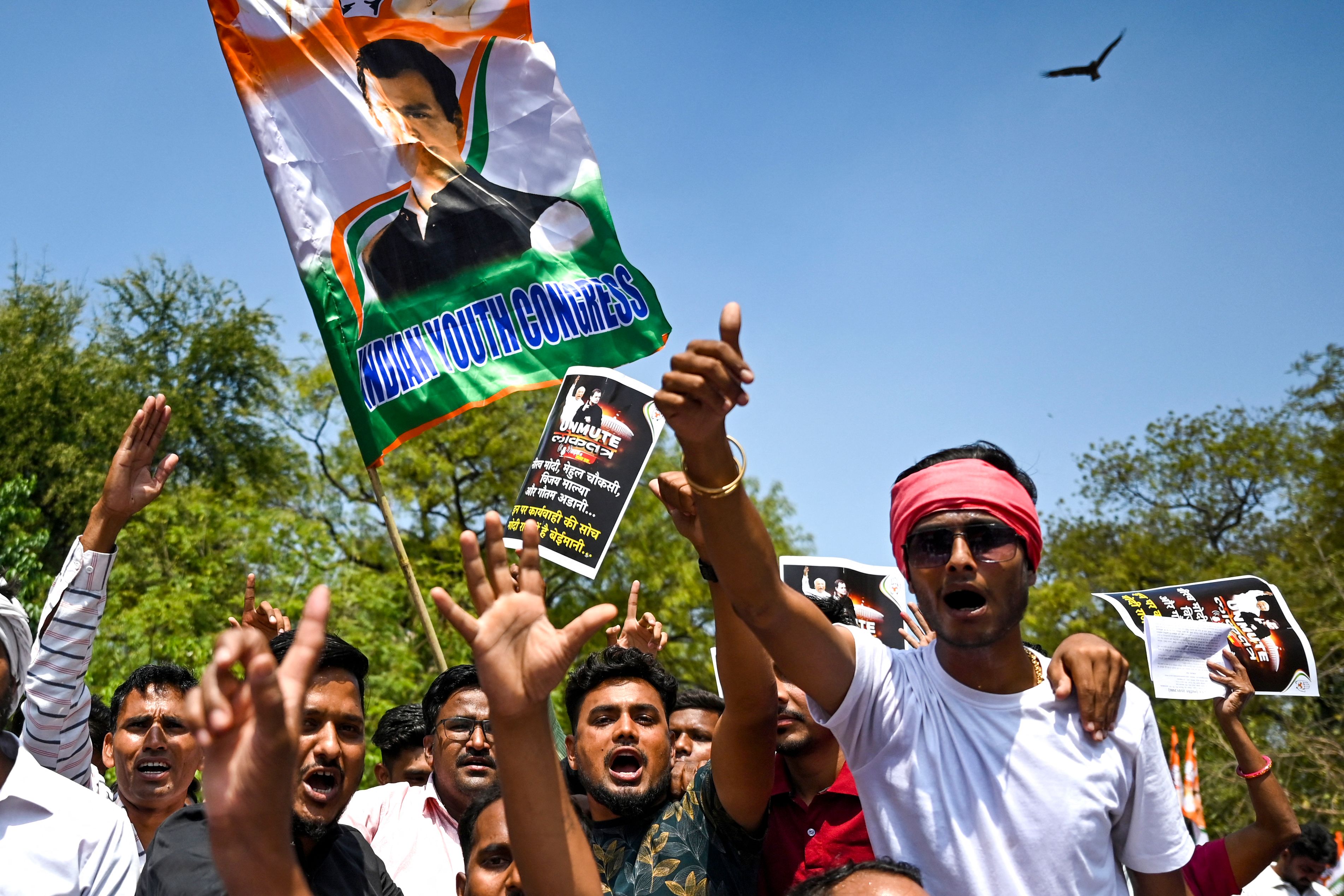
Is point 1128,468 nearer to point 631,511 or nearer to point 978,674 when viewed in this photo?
point 631,511

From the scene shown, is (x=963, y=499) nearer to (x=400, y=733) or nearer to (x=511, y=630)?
(x=511, y=630)

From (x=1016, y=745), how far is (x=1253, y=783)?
2.38 meters

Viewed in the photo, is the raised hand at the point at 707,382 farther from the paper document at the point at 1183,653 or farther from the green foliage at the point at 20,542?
the green foliage at the point at 20,542

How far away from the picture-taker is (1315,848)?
7.00 meters

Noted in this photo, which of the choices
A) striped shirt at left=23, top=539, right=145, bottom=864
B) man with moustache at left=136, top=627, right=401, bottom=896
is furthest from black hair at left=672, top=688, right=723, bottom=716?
striped shirt at left=23, top=539, right=145, bottom=864

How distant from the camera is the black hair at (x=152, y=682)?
15.9ft

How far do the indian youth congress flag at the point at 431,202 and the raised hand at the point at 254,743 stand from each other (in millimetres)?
3494

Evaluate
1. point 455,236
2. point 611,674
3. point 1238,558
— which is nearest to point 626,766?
point 611,674

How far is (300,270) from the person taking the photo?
5.64 metres

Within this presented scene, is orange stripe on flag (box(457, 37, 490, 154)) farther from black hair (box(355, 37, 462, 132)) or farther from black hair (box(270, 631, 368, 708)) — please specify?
black hair (box(270, 631, 368, 708))

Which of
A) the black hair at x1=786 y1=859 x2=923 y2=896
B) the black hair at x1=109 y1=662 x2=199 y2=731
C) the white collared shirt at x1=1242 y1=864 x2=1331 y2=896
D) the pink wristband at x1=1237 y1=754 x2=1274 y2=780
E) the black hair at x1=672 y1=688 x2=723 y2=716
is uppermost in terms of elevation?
the black hair at x1=109 y1=662 x2=199 y2=731

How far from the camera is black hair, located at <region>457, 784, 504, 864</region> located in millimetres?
3799

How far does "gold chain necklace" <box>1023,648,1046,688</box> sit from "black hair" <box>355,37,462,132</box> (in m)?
4.18

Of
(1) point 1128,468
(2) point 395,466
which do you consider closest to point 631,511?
(2) point 395,466
